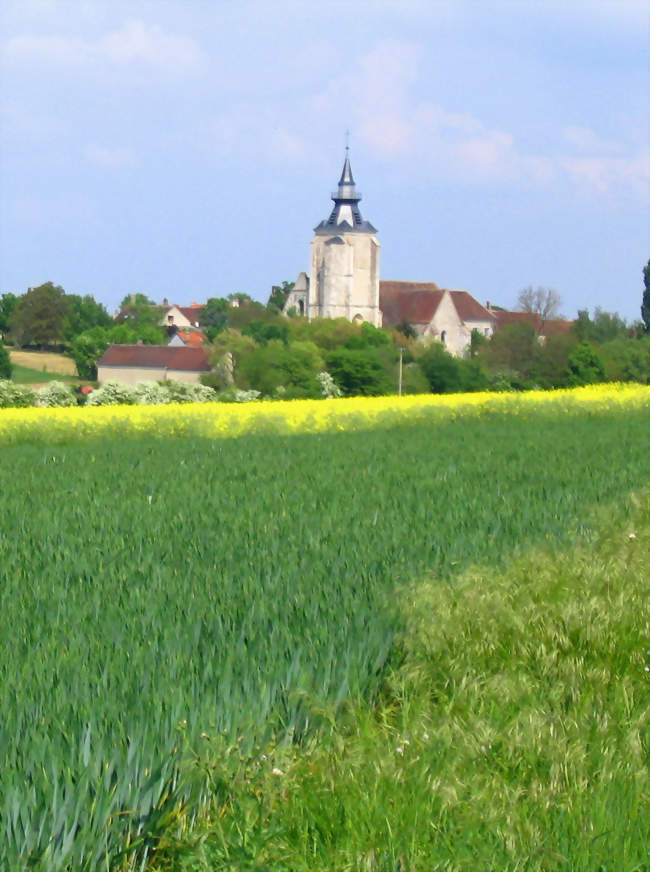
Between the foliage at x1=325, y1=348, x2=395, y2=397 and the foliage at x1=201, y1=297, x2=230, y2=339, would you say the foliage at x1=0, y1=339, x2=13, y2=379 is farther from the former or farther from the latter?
the foliage at x1=201, y1=297, x2=230, y2=339

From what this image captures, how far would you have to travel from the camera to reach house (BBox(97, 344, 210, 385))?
88519 mm

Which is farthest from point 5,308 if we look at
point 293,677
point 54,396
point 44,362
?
point 293,677

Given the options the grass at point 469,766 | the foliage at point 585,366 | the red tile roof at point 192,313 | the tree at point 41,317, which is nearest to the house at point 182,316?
the red tile roof at point 192,313

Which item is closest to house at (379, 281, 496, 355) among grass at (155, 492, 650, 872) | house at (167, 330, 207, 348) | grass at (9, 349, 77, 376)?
A: house at (167, 330, 207, 348)

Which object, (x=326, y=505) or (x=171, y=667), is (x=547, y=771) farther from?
(x=326, y=505)

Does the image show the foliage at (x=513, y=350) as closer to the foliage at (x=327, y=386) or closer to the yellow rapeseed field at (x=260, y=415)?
the foliage at (x=327, y=386)

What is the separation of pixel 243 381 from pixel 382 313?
61.7 m

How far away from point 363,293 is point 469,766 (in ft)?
430

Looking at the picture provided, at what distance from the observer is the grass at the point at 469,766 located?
347 centimetres

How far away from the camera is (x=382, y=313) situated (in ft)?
451

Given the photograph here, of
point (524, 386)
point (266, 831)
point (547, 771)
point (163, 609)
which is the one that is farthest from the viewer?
point (524, 386)

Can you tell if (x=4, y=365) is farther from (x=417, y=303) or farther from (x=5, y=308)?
(x=417, y=303)

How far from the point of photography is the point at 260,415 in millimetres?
23688

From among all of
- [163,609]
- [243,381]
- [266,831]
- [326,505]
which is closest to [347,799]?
[266,831]
